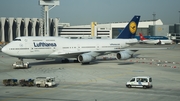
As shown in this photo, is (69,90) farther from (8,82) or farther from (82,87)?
(8,82)

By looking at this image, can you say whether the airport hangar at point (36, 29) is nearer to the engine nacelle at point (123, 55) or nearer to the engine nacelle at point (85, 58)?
the engine nacelle at point (85, 58)

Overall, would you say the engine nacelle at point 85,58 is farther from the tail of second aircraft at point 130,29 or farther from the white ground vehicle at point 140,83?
the white ground vehicle at point 140,83

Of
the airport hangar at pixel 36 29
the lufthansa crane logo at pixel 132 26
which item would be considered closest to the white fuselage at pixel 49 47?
the lufthansa crane logo at pixel 132 26

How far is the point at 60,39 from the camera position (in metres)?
49.4

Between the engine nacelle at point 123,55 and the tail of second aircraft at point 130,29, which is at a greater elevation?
the tail of second aircraft at point 130,29

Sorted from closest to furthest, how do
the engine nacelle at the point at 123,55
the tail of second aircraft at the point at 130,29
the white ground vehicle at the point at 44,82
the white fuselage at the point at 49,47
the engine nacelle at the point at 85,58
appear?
the white ground vehicle at the point at 44,82 → the white fuselage at the point at 49,47 → the engine nacelle at the point at 85,58 → the engine nacelle at the point at 123,55 → the tail of second aircraft at the point at 130,29

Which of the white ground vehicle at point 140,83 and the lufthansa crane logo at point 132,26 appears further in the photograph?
the lufthansa crane logo at point 132,26

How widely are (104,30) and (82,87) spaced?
165216 mm

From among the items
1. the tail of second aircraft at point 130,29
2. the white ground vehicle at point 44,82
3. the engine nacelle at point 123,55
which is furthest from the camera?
the tail of second aircraft at point 130,29

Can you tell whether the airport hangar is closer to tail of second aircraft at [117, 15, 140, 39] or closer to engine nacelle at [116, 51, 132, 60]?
tail of second aircraft at [117, 15, 140, 39]

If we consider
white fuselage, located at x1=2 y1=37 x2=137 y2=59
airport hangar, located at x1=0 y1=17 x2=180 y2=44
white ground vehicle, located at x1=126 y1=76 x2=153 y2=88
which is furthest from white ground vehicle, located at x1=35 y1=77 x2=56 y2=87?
airport hangar, located at x1=0 y1=17 x2=180 y2=44

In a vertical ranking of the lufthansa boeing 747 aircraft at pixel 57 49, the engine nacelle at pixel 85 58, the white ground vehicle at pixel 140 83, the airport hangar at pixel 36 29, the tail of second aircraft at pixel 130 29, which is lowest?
the white ground vehicle at pixel 140 83

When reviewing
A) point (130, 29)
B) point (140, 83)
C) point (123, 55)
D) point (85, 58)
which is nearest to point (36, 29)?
point (130, 29)

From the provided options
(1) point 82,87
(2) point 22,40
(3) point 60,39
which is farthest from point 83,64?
(1) point 82,87
